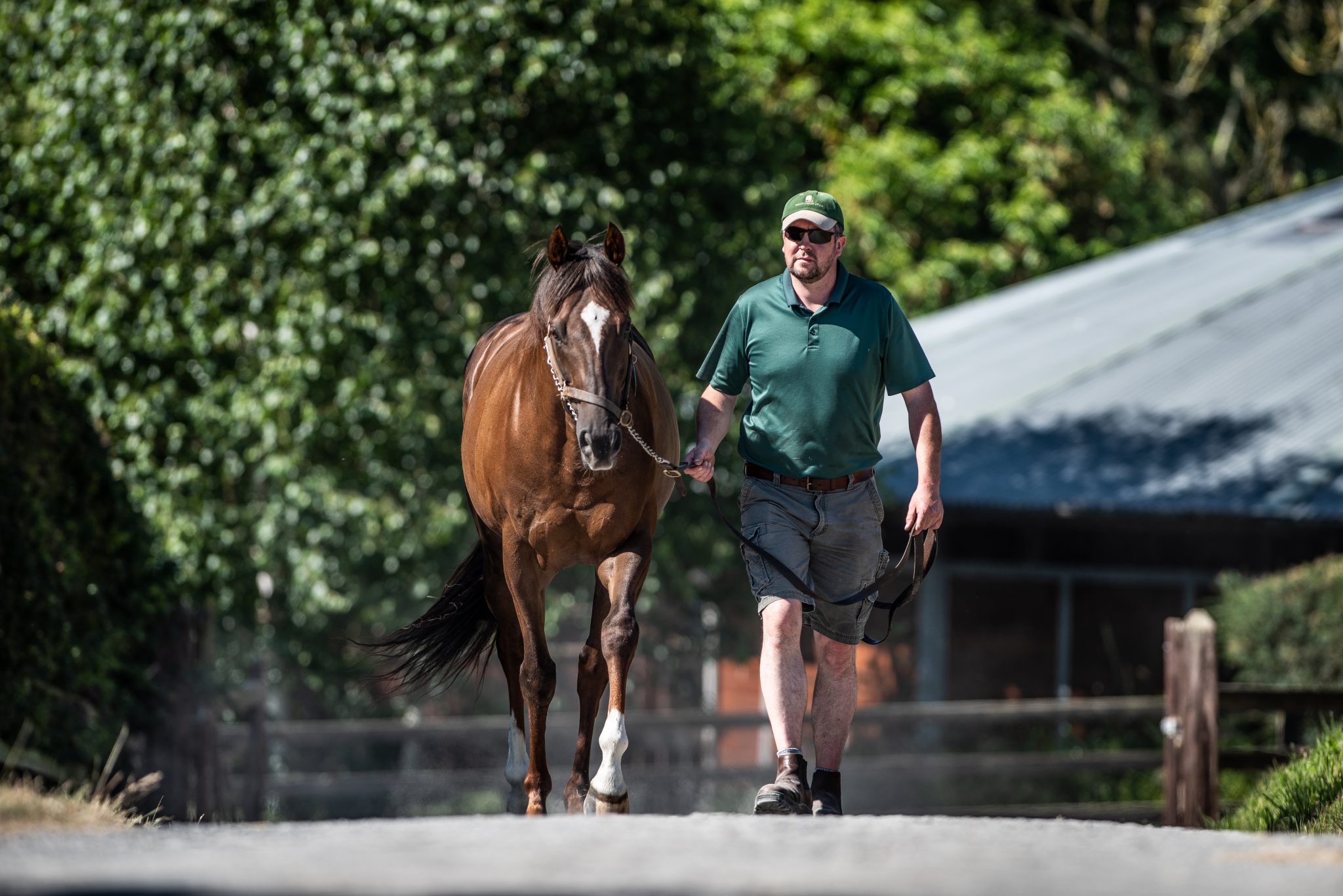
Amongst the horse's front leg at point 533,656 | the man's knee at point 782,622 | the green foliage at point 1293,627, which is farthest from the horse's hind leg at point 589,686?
the green foliage at point 1293,627

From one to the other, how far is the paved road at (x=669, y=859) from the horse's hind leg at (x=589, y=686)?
3.75ft

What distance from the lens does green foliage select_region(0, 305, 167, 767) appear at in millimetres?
7742

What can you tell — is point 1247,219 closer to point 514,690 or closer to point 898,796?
point 898,796

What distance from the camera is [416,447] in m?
11.6

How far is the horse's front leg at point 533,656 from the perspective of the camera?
595cm

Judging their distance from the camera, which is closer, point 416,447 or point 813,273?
point 813,273

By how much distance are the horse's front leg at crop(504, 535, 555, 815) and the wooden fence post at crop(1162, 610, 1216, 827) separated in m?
5.48

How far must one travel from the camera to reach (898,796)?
1363 centimetres

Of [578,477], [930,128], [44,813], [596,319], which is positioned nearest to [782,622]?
[578,477]

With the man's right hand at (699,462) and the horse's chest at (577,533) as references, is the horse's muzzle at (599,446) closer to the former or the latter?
the horse's chest at (577,533)

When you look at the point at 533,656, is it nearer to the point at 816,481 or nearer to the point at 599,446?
the point at 599,446

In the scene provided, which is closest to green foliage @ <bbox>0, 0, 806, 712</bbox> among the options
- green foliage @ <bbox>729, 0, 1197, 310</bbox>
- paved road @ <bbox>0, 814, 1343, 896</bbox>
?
paved road @ <bbox>0, 814, 1343, 896</bbox>

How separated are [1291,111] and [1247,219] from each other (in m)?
6.54

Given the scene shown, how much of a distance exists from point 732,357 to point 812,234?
0.57 metres
